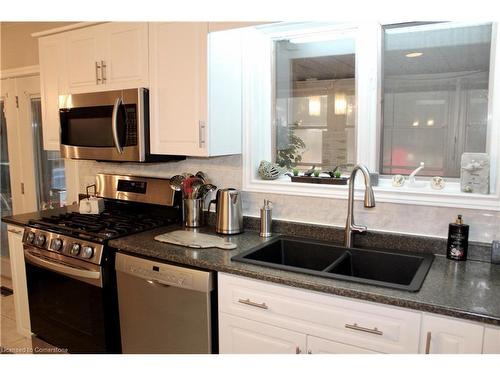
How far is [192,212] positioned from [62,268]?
78 cm

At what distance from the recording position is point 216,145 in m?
2.14

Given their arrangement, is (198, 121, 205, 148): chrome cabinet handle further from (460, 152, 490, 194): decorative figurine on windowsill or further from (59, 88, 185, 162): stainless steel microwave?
(460, 152, 490, 194): decorative figurine on windowsill

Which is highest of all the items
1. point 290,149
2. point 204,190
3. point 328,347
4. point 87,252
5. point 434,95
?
point 434,95

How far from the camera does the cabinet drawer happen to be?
1.41m

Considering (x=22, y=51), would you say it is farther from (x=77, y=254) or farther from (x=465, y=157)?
(x=465, y=157)

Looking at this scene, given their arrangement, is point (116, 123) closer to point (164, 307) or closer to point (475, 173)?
point (164, 307)

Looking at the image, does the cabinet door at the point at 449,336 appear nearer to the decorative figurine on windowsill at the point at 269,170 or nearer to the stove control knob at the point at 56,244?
the decorative figurine on windowsill at the point at 269,170

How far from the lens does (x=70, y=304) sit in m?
2.24

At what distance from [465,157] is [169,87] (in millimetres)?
1528

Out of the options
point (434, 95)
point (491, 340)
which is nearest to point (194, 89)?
point (434, 95)

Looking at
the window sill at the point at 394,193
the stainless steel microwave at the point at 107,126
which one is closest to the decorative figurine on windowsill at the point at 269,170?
the window sill at the point at 394,193

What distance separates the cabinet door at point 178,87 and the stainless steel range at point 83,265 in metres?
0.47

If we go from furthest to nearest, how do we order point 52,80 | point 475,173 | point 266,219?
1. point 52,80
2. point 266,219
3. point 475,173

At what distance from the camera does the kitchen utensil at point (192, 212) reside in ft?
7.87
